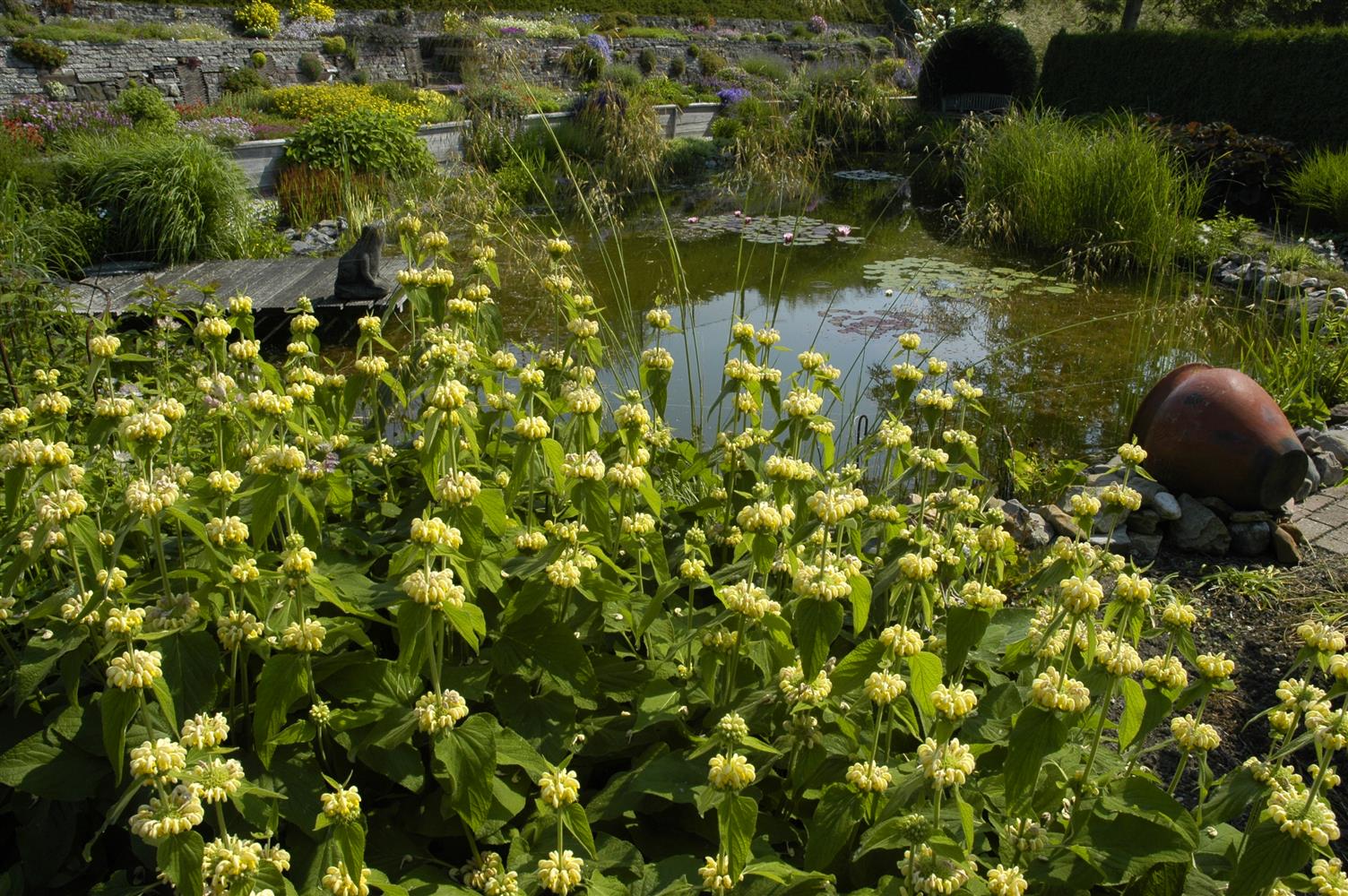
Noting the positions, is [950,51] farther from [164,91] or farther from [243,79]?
[164,91]

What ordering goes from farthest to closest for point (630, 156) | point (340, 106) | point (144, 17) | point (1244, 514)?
point (144, 17), point (340, 106), point (630, 156), point (1244, 514)

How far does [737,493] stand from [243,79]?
18.1m

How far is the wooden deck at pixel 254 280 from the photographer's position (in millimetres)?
6086

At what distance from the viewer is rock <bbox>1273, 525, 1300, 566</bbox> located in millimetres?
3570

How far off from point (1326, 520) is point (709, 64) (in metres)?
22.3

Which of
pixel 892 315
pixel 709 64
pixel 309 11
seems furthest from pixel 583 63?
pixel 892 315

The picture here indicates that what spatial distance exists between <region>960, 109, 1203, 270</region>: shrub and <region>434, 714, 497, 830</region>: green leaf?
24.1 ft

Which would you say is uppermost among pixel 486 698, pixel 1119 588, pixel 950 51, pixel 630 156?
pixel 950 51

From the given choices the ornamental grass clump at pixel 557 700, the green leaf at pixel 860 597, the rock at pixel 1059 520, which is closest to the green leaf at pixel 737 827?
the ornamental grass clump at pixel 557 700

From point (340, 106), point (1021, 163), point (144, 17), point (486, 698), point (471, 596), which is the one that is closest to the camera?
point (471, 596)

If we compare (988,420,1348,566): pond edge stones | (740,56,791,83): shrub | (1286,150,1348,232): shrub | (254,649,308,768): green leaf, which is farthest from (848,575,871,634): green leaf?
(740,56,791,83): shrub

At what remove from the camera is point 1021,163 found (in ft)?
30.3

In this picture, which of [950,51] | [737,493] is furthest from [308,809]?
[950,51]

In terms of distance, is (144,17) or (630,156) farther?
(144,17)
